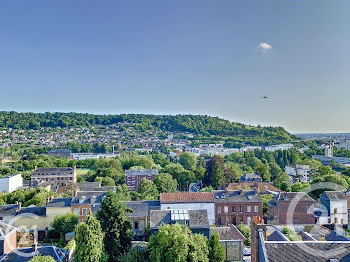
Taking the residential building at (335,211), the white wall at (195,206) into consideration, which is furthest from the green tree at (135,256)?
the residential building at (335,211)

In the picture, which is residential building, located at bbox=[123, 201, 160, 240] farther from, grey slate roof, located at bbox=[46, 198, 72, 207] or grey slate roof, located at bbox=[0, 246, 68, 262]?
grey slate roof, located at bbox=[0, 246, 68, 262]

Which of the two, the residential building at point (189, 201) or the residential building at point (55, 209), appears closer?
the residential building at point (189, 201)

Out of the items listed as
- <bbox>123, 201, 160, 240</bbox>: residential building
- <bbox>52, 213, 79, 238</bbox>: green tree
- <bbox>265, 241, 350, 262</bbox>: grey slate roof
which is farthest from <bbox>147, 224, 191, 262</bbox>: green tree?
<bbox>52, 213, 79, 238</bbox>: green tree

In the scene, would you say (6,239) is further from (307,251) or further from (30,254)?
(307,251)

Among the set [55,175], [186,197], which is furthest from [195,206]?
[55,175]

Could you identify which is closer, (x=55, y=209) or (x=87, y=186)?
(x=55, y=209)

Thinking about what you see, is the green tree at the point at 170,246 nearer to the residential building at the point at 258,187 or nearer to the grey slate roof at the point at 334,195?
the grey slate roof at the point at 334,195
